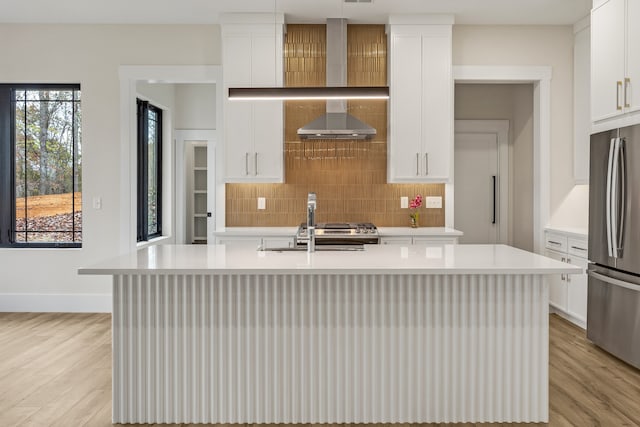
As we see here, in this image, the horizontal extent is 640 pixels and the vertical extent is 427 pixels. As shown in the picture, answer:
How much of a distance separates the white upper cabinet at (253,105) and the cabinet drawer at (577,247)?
273cm

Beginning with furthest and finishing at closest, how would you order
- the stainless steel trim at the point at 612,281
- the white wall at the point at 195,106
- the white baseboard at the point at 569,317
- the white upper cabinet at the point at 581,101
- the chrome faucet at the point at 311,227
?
1. the white wall at the point at 195,106
2. the white upper cabinet at the point at 581,101
3. the white baseboard at the point at 569,317
4. the stainless steel trim at the point at 612,281
5. the chrome faucet at the point at 311,227

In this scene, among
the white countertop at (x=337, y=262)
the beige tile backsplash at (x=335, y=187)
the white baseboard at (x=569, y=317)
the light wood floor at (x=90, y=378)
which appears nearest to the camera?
the white countertop at (x=337, y=262)

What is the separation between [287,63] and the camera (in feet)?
17.6

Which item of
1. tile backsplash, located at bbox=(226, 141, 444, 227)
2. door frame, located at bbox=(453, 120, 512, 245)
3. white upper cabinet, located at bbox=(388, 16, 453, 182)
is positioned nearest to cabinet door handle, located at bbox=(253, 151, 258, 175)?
tile backsplash, located at bbox=(226, 141, 444, 227)

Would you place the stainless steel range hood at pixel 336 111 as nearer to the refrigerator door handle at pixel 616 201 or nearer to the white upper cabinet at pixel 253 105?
the white upper cabinet at pixel 253 105

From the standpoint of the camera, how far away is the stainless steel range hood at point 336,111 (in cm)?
490

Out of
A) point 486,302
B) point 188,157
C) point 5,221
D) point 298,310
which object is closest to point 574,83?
point 486,302

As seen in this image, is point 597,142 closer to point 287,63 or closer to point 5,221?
point 287,63

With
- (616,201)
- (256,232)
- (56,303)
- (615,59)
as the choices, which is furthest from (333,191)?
(56,303)

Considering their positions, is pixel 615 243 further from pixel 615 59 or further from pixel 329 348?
pixel 329 348

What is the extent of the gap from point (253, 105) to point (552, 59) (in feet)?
10.00

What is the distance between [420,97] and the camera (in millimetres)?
5125

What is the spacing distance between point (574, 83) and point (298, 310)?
409 centimetres

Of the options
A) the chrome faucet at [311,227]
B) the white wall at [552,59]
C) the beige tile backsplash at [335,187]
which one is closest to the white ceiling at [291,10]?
the white wall at [552,59]
